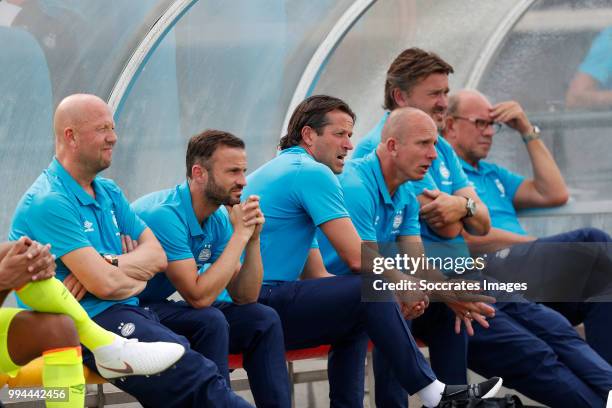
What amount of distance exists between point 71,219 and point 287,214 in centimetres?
119

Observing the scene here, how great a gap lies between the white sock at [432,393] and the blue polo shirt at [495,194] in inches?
76.2

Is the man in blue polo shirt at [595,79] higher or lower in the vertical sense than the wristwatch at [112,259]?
higher

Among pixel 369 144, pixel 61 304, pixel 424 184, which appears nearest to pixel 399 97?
pixel 369 144

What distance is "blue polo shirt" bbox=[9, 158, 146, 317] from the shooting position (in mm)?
4445

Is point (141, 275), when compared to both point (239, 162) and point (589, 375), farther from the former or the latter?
point (589, 375)

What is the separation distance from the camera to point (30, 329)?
414cm

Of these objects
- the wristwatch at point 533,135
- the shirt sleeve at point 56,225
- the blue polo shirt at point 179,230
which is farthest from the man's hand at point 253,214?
the wristwatch at point 533,135

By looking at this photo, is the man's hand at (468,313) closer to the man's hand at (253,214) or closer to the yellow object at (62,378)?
the man's hand at (253,214)

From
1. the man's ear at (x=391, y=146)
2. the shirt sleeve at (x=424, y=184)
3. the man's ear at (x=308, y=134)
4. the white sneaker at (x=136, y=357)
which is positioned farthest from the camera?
the shirt sleeve at (x=424, y=184)

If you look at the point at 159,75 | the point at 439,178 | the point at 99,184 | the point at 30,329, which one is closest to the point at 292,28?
the point at 159,75

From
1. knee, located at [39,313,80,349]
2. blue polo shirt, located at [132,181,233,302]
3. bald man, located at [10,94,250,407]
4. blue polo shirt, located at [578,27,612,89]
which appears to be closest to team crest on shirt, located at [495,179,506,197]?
blue polo shirt, located at [578,27,612,89]

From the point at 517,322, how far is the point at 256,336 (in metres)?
1.62

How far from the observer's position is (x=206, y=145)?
505 centimetres

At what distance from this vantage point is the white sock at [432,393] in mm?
5043
